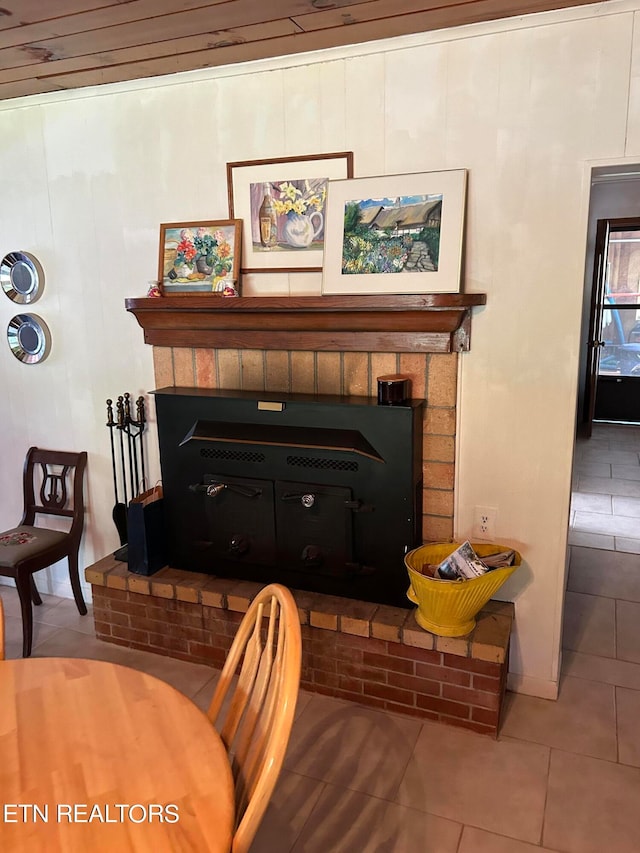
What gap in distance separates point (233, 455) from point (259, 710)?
1.28 meters

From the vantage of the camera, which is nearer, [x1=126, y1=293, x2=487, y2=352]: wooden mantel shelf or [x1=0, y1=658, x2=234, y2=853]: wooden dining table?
[x1=0, y1=658, x2=234, y2=853]: wooden dining table

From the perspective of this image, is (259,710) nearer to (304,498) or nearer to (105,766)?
(105,766)

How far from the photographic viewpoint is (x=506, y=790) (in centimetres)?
193

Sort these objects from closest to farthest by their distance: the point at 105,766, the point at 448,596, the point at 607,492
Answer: the point at 105,766 → the point at 448,596 → the point at 607,492

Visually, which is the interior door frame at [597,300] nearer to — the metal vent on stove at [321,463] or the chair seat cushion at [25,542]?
the metal vent on stove at [321,463]

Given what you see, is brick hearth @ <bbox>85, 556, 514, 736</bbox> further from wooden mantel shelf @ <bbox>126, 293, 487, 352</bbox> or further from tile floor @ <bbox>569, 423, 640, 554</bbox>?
tile floor @ <bbox>569, 423, 640, 554</bbox>

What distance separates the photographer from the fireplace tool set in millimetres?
2805

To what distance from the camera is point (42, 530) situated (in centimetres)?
295

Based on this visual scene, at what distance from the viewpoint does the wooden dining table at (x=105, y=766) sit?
1.00 meters

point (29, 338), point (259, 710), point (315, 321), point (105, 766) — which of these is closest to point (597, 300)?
point (315, 321)

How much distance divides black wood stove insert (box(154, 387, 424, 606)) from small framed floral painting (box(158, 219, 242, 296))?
42 centimetres

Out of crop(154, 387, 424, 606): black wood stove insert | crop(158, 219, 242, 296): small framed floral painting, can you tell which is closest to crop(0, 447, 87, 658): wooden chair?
crop(154, 387, 424, 606): black wood stove insert

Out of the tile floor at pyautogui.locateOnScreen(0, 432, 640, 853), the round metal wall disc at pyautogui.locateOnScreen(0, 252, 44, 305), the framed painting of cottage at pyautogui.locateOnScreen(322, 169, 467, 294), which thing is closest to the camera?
the tile floor at pyautogui.locateOnScreen(0, 432, 640, 853)

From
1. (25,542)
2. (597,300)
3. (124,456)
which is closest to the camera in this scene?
(25,542)
